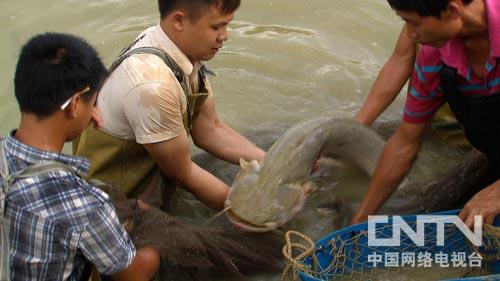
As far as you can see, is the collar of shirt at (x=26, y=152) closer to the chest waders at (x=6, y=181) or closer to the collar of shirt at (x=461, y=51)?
the chest waders at (x=6, y=181)

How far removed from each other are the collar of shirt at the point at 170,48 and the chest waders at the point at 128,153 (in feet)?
0.08

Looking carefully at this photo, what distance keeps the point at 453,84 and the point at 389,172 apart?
2.01 ft

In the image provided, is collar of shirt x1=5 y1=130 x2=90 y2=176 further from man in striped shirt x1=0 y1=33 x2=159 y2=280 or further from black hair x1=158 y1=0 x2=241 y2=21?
black hair x1=158 y1=0 x2=241 y2=21

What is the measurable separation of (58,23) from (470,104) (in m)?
4.18

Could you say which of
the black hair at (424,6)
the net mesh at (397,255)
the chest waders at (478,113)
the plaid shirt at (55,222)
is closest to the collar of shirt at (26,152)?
the plaid shirt at (55,222)

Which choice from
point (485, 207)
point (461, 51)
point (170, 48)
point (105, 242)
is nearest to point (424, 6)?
point (461, 51)

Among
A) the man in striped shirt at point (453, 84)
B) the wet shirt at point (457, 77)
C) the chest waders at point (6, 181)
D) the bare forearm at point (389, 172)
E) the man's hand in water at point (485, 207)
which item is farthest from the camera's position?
the bare forearm at point (389, 172)

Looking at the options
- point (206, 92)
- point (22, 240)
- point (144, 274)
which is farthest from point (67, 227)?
point (206, 92)

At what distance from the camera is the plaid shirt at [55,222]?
2.48 m

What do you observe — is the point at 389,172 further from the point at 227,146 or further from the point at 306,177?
the point at 227,146

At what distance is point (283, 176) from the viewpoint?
3.43 metres

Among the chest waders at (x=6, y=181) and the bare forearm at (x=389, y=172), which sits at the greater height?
the chest waders at (x=6, y=181)

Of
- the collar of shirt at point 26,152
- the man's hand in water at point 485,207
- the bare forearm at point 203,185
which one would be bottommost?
the bare forearm at point 203,185

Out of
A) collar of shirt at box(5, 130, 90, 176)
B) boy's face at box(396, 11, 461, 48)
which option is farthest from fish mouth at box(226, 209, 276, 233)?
boy's face at box(396, 11, 461, 48)
